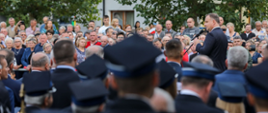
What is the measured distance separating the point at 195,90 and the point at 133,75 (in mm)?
1092

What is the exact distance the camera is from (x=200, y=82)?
2861mm

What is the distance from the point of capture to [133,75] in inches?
74.6

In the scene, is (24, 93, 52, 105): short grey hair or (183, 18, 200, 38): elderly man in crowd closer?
(24, 93, 52, 105): short grey hair

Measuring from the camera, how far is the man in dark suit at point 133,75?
1880mm

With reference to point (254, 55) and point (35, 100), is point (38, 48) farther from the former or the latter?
point (35, 100)

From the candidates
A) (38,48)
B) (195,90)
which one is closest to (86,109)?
(195,90)

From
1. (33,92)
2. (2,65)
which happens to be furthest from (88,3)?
(33,92)

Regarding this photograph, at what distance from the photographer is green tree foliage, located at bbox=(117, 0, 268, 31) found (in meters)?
12.9

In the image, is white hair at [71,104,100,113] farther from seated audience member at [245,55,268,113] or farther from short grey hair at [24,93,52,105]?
seated audience member at [245,55,268,113]

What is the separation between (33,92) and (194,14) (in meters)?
10.9

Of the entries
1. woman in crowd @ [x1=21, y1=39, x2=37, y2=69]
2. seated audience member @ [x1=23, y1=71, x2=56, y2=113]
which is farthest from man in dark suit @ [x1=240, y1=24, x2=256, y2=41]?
seated audience member @ [x1=23, y1=71, x2=56, y2=113]

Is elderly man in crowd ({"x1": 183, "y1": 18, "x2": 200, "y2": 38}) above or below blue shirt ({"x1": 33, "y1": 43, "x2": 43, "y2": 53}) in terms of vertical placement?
above

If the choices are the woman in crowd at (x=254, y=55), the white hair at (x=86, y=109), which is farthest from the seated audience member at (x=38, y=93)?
the woman in crowd at (x=254, y=55)

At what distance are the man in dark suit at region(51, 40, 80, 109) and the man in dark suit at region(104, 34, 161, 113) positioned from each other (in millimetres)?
1954
